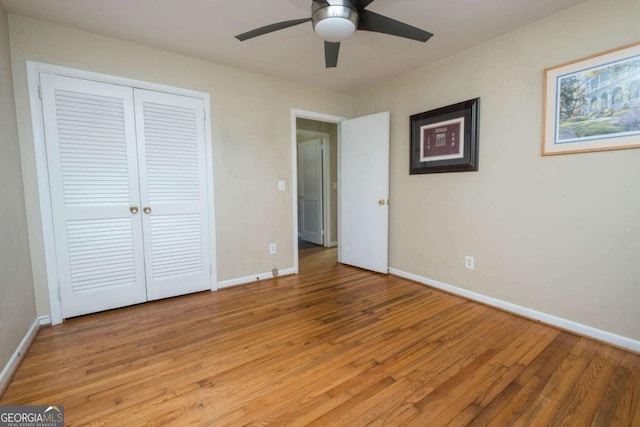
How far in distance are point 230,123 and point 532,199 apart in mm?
2831

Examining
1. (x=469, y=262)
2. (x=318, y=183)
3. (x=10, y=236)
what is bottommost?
(x=469, y=262)

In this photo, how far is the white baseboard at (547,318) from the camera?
1870mm

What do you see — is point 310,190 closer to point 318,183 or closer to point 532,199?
point 318,183

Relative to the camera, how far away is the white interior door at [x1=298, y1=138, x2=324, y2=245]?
524cm

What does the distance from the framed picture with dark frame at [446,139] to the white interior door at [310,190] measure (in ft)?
7.63

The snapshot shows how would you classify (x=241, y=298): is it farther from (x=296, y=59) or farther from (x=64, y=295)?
(x=296, y=59)

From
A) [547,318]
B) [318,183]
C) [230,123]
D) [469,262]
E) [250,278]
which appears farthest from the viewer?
[318,183]

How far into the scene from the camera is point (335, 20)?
1.70 metres

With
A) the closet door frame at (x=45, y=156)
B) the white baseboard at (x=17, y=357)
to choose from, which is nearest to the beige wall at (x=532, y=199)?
the closet door frame at (x=45, y=156)

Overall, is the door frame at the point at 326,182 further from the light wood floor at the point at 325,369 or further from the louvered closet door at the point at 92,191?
the louvered closet door at the point at 92,191

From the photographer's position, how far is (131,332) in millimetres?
2145

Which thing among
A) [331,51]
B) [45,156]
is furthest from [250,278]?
[331,51]

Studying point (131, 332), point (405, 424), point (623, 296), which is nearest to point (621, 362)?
point (623, 296)

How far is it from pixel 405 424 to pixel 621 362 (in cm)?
149
